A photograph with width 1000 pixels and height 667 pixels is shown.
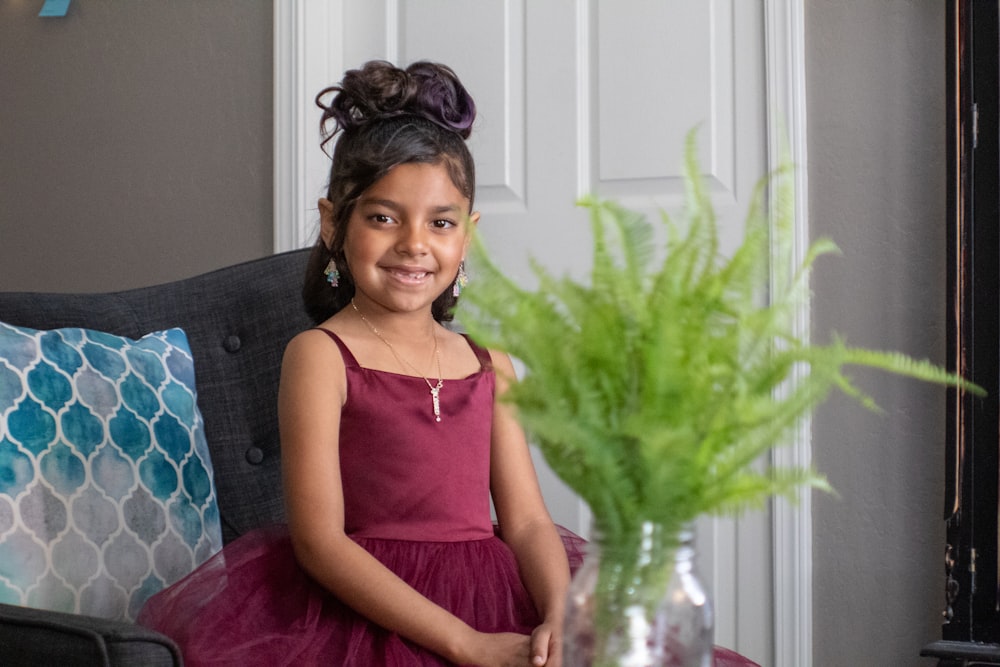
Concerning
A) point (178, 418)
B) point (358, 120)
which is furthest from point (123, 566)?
point (358, 120)

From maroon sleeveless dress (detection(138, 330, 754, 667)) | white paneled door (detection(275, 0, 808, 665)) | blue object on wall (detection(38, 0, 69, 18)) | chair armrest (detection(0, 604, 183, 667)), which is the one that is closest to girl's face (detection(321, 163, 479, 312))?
maroon sleeveless dress (detection(138, 330, 754, 667))

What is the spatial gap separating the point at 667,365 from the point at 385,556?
2.79 ft

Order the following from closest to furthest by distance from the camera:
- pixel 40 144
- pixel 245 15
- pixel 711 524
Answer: pixel 711 524, pixel 245 15, pixel 40 144

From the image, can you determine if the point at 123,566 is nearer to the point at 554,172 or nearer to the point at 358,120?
the point at 358,120

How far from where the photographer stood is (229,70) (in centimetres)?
257

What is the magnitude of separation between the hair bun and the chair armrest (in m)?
0.80

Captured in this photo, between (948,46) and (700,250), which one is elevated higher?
(948,46)

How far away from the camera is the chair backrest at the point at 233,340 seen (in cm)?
167

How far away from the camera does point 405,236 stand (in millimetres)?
1419

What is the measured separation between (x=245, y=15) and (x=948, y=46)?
1.56 metres

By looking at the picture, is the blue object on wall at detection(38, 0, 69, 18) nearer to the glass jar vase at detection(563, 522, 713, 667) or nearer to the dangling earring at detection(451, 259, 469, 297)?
the dangling earring at detection(451, 259, 469, 297)

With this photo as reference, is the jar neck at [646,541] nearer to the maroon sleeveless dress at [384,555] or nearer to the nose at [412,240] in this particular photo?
the maroon sleeveless dress at [384,555]

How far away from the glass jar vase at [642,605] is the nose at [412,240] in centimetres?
84

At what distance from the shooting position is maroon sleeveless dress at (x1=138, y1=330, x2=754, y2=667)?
3.91 ft
